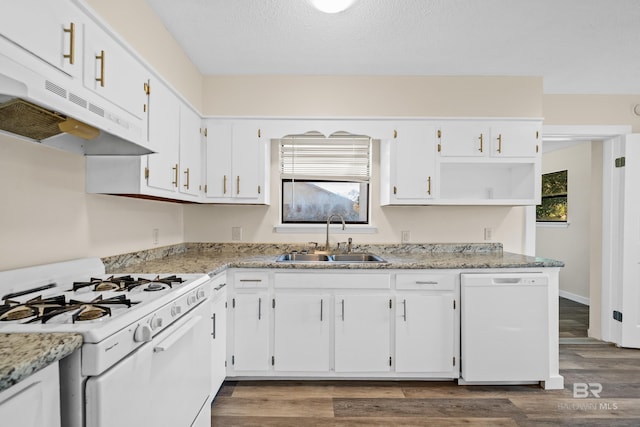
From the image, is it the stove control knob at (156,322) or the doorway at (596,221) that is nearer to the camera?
the stove control knob at (156,322)

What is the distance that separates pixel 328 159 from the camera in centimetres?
329

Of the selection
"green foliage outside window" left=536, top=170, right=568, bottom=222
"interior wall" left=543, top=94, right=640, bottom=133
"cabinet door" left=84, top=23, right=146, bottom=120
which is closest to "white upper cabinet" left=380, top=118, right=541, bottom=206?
"interior wall" left=543, top=94, right=640, bottom=133

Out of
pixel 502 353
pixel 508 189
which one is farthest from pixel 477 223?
pixel 502 353

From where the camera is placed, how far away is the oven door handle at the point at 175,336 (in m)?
1.31

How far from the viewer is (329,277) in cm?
249

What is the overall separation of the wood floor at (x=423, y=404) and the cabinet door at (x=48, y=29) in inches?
80.4

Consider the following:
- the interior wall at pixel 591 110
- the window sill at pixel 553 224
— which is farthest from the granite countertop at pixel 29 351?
the window sill at pixel 553 224

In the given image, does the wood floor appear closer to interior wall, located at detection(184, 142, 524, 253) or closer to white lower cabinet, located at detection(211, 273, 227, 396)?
white lower cabinet, located at detection(211, 273, 227, 396)

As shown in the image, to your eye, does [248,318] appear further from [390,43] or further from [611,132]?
[611,132]

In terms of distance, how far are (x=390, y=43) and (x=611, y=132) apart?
2.54 m

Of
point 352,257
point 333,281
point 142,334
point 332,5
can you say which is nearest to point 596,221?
point 352,257

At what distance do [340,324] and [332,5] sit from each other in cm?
208

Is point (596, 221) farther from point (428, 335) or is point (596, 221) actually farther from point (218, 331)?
point (218, 331)

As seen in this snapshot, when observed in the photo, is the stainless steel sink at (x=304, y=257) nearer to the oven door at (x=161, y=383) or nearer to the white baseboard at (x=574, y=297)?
the oven door at (x=161, y=383)
